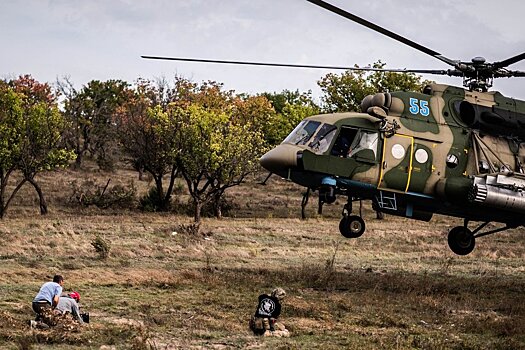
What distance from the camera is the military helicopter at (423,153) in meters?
18.3

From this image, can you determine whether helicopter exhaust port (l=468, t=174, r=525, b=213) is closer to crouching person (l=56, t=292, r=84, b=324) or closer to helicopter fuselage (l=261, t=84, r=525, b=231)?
helicopter fuselage (l=261, t=84, r=525, b=231)

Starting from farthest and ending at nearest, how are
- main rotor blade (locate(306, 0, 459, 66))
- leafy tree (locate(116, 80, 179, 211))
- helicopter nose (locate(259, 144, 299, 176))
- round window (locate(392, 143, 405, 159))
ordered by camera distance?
leafy tree (locate(116, 80, 179, 211)) < round window (locate(392, 143, 405, 159)) < helicopter nose (locate(259, 144, 299, 176)) < main rotor blade (locate(306, 0, 459, 66))

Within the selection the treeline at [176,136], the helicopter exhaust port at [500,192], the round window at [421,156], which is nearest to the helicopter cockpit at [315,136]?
the round window at [421,156]

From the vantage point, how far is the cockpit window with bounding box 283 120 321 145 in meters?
18.6

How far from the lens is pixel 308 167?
17984mm

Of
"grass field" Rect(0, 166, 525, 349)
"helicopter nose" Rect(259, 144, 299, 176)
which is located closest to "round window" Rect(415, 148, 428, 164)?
"helicopter nose" Rect(259, 144, 299, 176)

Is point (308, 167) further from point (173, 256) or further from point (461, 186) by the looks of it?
point (173, 256)

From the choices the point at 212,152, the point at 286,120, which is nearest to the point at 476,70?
the point at 212,152

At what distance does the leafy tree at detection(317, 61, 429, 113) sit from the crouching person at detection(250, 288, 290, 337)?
118ft

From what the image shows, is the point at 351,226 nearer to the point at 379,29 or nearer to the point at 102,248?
the point at 379,29

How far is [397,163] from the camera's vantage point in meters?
18.9

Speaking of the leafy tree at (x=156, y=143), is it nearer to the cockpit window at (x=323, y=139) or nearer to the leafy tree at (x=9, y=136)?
the leafy tree at (x=9, y=136)

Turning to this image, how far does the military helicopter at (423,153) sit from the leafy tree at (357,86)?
32203 mm

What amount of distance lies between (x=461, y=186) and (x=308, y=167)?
13.2 ft
